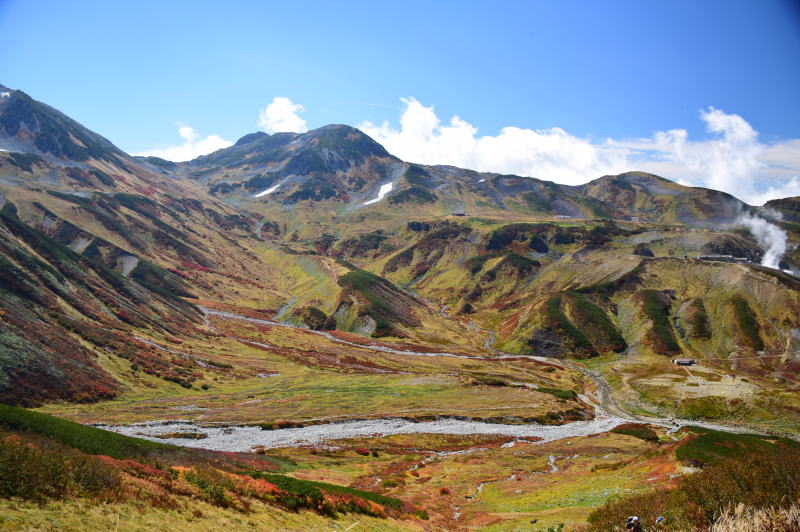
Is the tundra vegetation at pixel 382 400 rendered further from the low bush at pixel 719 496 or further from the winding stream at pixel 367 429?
the winding stream at pixel 367 429

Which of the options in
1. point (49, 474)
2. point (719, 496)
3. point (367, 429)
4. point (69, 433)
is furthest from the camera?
point (367, 429)

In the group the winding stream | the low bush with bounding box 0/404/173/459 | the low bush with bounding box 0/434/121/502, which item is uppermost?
the low bush with bounding box 0/434/121/502

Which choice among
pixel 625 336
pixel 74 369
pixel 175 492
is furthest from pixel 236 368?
pixel 625 336

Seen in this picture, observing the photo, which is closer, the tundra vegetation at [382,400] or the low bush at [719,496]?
the low bush at [719,496]

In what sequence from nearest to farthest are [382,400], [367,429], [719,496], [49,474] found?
1. [49,474]
2. [719,496]
3. [367,429]
4. [382,400]

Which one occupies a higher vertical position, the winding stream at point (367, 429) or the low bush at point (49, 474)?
the low bush at point (49, 474)

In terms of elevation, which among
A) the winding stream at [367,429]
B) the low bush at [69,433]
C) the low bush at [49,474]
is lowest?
the winding stream at [367,429]

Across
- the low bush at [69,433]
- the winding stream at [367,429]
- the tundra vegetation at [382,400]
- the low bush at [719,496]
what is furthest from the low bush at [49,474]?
the winding stream at [367,429]

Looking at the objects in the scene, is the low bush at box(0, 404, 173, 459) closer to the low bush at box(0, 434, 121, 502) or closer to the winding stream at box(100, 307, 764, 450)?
the low bush at box(0, 434, 121, 502)

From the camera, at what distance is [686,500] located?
856 inches

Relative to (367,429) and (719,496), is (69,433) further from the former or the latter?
(367,429)

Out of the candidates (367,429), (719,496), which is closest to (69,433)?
(719,496)

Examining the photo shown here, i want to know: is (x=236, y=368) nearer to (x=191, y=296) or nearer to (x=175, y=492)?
(x=175, y=492)

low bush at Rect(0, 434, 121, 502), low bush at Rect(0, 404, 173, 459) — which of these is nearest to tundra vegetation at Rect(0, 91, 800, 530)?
low bush at Rect(0, 434, 121, 502)
